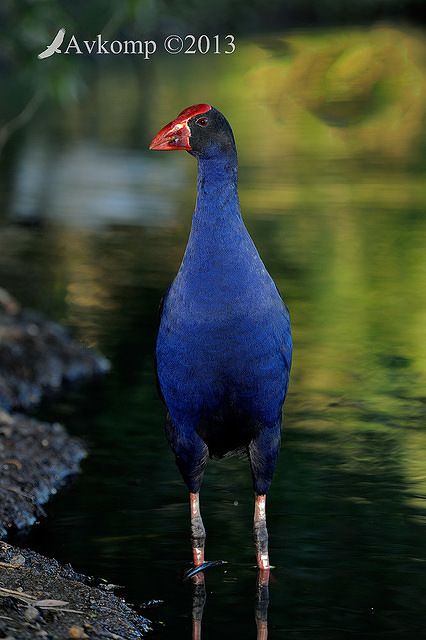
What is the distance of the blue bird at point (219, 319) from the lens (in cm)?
400

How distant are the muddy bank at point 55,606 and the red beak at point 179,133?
1724 millimetres

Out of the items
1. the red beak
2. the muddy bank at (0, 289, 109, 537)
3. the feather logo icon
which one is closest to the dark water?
the muddy bank at (0, 289, 109, 537)

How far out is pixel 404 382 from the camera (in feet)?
23.2

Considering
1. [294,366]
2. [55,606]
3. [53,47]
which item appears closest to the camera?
[55,606]

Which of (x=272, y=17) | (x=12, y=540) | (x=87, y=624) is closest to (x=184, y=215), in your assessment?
(x=12, y=540)

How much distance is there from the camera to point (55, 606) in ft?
12.6

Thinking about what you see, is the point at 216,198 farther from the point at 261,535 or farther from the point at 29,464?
the point at 29,464

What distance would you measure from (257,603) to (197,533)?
44 cm

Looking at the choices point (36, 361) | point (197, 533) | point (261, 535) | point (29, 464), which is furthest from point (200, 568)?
point (36, 361)

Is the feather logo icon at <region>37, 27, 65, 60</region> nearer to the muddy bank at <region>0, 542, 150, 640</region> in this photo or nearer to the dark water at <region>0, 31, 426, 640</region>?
the dark water at <region>0, 31, 426, 640</region>

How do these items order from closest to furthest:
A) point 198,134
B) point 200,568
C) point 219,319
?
point 219,319 < point 198,134 < point 200,568

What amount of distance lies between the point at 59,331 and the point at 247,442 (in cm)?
346

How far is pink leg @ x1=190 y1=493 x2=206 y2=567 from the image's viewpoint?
180 inches

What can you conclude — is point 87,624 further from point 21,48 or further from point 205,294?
point 21,48
